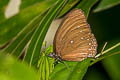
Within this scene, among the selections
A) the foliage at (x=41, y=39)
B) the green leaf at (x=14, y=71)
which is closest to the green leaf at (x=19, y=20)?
the foliage at (x=41, y=39)

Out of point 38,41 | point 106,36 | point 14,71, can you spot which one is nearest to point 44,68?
point 38,41

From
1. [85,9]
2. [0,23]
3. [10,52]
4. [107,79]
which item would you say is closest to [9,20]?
[0,23]

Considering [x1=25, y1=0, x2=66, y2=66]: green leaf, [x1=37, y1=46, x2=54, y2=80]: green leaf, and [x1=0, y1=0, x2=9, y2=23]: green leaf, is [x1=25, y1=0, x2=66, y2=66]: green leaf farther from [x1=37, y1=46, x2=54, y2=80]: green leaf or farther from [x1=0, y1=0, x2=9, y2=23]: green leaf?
[x1=0, y1=0, x2=9, y2=23]: green leaf

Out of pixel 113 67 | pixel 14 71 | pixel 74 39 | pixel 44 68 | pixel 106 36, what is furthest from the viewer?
pixel 106 36

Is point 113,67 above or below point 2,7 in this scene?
below

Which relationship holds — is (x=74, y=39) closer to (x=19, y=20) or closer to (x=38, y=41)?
(x=38, y=41)

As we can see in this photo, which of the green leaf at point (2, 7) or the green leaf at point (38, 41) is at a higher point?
the green leaf at point (2, 7)

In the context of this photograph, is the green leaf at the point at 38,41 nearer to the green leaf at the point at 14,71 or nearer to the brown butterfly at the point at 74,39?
the brown butterfly at the point at 74,39
